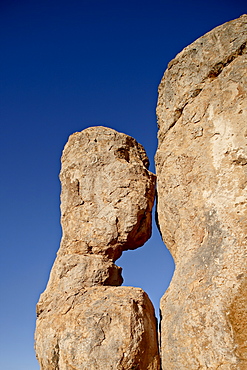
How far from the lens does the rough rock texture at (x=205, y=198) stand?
17.7 feet

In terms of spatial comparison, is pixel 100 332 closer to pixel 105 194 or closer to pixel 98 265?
pixel 98 265

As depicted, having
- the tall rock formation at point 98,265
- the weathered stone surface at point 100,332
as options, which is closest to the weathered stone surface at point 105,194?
the tall rock formation at point 98,265

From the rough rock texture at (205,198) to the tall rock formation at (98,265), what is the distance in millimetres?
462

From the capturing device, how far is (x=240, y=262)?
5.46m

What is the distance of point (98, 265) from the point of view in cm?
727

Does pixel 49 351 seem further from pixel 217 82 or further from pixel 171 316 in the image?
pixel 217 82

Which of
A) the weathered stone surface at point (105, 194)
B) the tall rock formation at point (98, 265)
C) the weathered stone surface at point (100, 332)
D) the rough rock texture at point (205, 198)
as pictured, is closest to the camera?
the rough rock texture at point (205, 198)

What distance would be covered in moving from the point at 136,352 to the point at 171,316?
0.68 metres

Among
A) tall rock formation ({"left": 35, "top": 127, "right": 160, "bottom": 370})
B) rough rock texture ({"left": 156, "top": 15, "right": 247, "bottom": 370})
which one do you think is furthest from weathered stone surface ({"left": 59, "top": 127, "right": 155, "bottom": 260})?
rough rock texture ({"left": 156, "top": 15, "right": 247, "bottom": 370})

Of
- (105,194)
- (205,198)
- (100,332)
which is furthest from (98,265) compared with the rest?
(205,198)

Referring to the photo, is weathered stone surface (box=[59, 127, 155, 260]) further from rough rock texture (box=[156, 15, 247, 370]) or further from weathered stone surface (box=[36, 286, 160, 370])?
weathered stone surface (box=[36, 286, 160, 370])

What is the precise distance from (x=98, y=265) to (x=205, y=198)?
7.19 feet

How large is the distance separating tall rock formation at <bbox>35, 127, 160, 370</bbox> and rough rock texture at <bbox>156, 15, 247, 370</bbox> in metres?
0.46

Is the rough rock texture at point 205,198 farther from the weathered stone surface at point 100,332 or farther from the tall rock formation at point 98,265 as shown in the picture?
the tall rock formation at point 98,265
